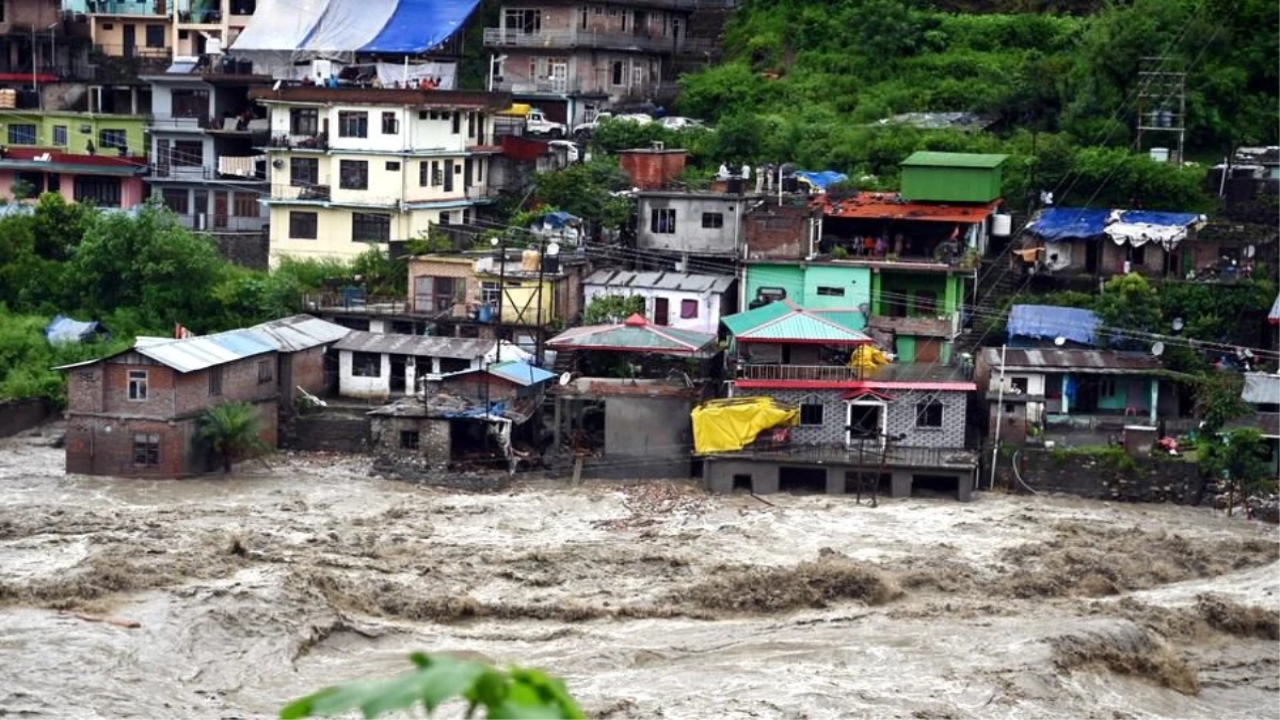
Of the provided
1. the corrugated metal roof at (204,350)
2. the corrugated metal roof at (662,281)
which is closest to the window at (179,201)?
the corrugated metal roof at (204,350)

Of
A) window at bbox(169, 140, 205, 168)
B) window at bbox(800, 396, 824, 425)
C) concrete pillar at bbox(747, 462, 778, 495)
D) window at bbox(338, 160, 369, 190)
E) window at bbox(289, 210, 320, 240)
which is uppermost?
window at bbox(169, 140, 205, 168)

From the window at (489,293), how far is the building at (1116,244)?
10.3m

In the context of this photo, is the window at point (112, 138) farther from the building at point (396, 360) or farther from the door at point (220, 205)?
the building at point (396, 360)

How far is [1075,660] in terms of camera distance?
76.1 ft

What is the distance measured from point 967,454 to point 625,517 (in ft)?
20.0

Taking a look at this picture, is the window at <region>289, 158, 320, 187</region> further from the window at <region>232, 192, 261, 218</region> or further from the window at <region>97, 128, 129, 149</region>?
the window at <region>97, 128, 129, 149</region>

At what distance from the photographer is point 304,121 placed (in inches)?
1626

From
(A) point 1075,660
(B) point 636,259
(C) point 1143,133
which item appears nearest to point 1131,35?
(C) point 1143,133

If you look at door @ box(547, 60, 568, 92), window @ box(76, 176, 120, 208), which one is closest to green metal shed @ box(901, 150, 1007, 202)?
door @ box(547, 60, 568, 92)

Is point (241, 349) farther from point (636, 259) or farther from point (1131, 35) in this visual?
point (1131, 35)

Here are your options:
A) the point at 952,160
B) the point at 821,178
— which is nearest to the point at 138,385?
the point at 821,178

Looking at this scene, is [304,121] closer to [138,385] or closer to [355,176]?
[355,176]

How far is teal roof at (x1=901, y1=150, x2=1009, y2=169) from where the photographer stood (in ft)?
125

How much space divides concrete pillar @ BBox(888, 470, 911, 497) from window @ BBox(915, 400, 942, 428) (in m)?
1.43
